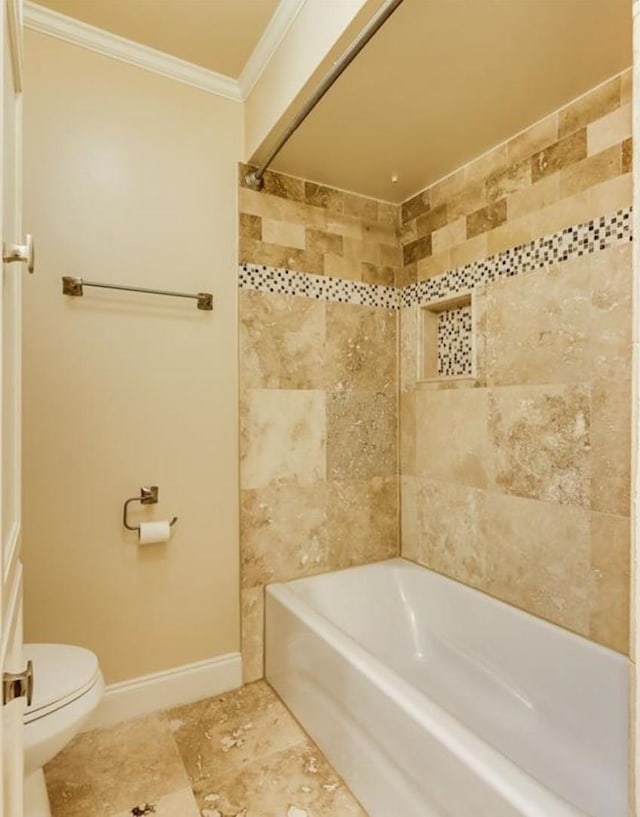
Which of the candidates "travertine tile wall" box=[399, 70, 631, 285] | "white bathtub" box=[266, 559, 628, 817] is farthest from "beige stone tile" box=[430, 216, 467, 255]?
"white bathtub" box=[266, 559, 628, 817]

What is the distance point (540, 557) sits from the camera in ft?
6.15

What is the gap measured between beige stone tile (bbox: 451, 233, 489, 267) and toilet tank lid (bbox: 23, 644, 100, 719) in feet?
7.10

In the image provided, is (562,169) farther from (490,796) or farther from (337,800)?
(337,800)

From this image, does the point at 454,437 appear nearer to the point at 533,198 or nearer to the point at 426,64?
the point at 533,198

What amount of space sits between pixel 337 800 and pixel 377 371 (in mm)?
1797

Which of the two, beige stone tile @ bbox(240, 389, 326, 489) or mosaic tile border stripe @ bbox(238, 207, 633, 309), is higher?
mosaic tile border stripe @ bbox(238, 207, 633, 309)

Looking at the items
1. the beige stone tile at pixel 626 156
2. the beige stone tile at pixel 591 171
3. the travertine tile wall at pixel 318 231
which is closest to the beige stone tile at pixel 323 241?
the travertine tile wall at pixel 318 231

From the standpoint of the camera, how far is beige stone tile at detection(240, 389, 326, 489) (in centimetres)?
219

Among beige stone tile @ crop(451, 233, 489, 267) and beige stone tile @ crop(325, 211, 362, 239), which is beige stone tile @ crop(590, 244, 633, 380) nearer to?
beige stone tile @ crop(451, 233, 489, 267)

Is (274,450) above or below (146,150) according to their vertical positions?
below

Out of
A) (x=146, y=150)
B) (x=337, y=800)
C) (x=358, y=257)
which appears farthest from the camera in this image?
(x=358, y=257)

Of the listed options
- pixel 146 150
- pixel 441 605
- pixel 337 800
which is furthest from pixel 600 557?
pixel 146 150

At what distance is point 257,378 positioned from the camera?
220 centimetres

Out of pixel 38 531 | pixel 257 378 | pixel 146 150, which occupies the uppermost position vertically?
pixel 146 150
